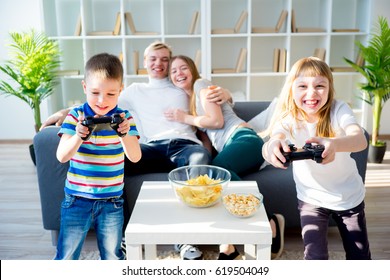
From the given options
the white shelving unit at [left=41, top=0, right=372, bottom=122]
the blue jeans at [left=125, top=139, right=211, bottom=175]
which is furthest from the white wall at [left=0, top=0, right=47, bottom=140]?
the blue jeans at [left=125, top=139, right=211, bottom=175]

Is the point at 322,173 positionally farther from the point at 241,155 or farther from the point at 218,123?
the point at 218,123

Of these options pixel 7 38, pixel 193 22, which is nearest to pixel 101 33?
pixel 193 22

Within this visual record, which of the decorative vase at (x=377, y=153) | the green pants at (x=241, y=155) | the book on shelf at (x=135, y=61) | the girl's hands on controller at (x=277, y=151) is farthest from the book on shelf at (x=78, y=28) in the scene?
the girl's hands on controller at (x=277, y=151)

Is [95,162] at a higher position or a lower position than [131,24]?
lower

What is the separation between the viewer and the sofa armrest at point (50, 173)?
2230 mm

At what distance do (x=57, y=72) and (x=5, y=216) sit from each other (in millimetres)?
1926

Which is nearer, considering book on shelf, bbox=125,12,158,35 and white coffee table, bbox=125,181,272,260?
white coffee table, bbox=125,181,272,260

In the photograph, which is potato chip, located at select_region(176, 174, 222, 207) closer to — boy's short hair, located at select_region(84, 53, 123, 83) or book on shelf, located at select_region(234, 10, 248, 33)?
boy's short hair, located at select_region(84, 53, 123, 83)

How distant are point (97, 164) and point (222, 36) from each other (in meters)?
2.88

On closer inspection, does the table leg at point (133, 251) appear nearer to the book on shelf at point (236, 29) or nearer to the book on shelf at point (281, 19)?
the book on shelf at point (236, 29)

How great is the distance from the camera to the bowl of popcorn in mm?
1520

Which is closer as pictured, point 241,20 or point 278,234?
point 278,234

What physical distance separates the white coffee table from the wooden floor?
2.94 feet

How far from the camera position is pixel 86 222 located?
1666mm
